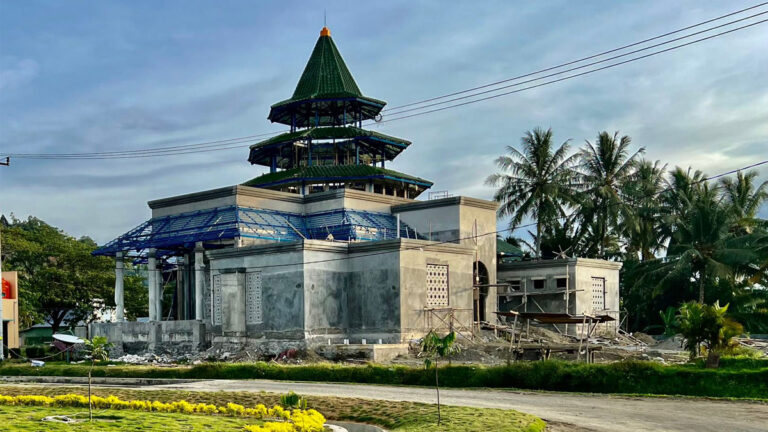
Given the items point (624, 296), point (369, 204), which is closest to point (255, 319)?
point (369, 204)

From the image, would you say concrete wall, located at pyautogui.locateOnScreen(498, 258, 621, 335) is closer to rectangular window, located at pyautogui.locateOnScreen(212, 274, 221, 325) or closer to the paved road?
rectangular window, located at pyautogui.locateOnScreen(212, 274, 221, 325)

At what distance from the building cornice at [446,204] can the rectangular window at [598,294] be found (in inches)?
285

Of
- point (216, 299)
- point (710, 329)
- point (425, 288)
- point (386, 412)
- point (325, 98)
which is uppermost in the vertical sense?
point (325, 98)

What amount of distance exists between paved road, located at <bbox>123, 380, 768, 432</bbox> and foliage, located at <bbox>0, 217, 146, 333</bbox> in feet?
140

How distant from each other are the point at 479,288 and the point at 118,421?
33427 millimetres

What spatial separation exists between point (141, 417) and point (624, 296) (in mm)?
47079

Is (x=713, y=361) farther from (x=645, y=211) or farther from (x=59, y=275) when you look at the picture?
(x=59, y=275)

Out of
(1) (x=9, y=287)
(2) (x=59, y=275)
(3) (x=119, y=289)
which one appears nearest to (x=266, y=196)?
(3) (x=119, y=289)

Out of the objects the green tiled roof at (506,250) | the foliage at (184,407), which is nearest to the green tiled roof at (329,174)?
the green tiled roof at (506,250)

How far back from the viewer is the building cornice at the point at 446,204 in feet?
159

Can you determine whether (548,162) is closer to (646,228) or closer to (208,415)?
(646,228)

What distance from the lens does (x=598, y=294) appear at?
5003 cm

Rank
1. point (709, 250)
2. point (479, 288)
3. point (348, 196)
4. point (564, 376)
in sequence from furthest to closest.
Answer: point (709, 250)
point (348, 196)
point (479, 288)
point (564, 376)

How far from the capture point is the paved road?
16.9 meters
